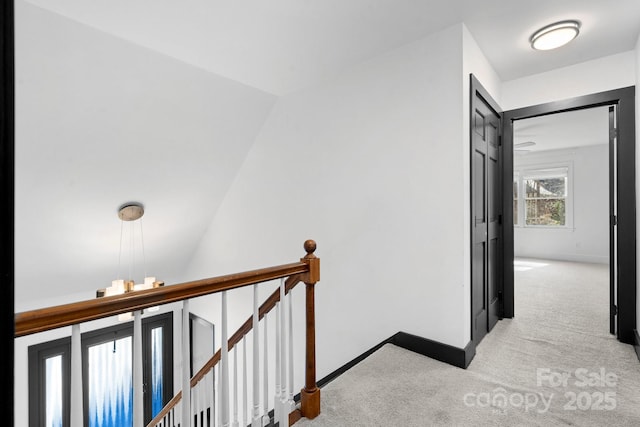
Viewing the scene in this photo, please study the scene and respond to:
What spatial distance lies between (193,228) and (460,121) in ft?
13.3

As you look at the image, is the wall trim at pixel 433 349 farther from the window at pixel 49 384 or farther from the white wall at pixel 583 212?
the white wall at pixel 583 212

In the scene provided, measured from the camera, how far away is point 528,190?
7.51 meters

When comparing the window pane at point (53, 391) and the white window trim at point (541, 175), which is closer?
the window pane at point (53, 391)

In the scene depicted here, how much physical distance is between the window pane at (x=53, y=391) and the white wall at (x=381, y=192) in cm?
348

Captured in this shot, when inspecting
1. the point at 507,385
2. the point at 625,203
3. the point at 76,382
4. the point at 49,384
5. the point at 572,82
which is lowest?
the point at 49,384

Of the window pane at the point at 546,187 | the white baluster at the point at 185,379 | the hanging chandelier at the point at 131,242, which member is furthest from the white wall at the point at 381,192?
the window pane at the point at 546,187

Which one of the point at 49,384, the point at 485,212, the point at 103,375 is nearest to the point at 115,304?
the point at 485,212

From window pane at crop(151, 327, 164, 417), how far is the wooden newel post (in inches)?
185

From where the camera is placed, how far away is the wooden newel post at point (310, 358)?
1821 millimetres

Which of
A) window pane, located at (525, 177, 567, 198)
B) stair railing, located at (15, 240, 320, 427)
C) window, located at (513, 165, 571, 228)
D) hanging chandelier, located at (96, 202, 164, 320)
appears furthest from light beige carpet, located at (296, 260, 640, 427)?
window pane, located at (525, 177, 567, 198)

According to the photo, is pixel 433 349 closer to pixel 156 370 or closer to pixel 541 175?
pixel 156 370

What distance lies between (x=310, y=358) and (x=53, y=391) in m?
4.66

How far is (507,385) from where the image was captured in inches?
81.7

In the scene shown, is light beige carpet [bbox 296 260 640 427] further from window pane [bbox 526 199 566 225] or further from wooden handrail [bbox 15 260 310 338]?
window pane [bbox 526 199 566 225]
